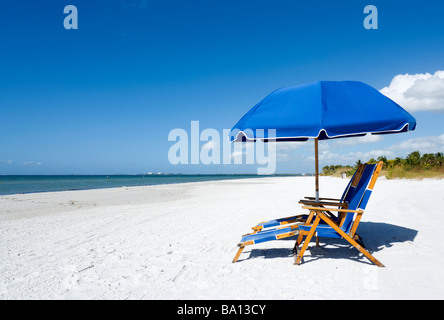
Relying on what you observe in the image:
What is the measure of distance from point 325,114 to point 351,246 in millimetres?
2381

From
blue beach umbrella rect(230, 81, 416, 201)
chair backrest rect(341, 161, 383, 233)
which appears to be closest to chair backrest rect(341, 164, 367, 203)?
chair backrest rect(341, 161, 383, 233)

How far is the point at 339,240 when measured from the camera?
5102 millimetres

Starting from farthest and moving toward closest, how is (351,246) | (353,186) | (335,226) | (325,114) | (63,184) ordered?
(63,184)
(351,246)
(353,186)
(335,226)
(325,114)

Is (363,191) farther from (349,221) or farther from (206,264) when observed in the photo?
(206,264)

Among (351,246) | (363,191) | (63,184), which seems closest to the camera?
(363,191)

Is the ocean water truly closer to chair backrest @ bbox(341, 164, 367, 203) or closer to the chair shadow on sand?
the chair shadow on sand

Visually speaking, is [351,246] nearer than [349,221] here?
No

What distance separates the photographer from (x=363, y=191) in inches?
156

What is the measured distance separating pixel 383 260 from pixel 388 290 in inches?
42.8

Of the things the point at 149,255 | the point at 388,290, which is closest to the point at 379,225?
the point at 388,290

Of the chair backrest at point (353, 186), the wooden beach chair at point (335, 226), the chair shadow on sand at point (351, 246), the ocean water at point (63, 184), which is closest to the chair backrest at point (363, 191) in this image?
the wooden beach chair at point (335, 226)

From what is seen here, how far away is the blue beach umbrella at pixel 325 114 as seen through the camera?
135 inches

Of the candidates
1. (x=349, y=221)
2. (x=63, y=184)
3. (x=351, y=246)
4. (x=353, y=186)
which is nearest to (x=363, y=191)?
(x=349, y=221)
